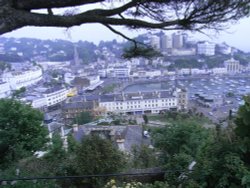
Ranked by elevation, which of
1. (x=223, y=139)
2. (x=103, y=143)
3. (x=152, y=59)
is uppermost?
(x=152, y=59)

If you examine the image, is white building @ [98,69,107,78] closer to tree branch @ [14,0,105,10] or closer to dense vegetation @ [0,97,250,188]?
dense vegetation @ [0,97,250,188]

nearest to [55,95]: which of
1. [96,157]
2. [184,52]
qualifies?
[96,157]

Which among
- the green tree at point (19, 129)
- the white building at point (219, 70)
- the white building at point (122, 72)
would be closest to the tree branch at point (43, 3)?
the green tree at point (19, 129)

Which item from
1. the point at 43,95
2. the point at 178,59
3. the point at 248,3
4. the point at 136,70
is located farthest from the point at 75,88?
the point at 248,3

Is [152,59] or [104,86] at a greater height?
[152,59]

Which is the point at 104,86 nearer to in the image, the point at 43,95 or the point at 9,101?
the point at 43,95

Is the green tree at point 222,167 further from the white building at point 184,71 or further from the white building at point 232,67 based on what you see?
the white building at point 232,67

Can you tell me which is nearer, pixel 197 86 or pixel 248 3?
pixel 248 3

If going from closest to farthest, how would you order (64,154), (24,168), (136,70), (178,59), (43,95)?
(24,168)
(64,154)
(43,95)
(136,70)
(178,59)
